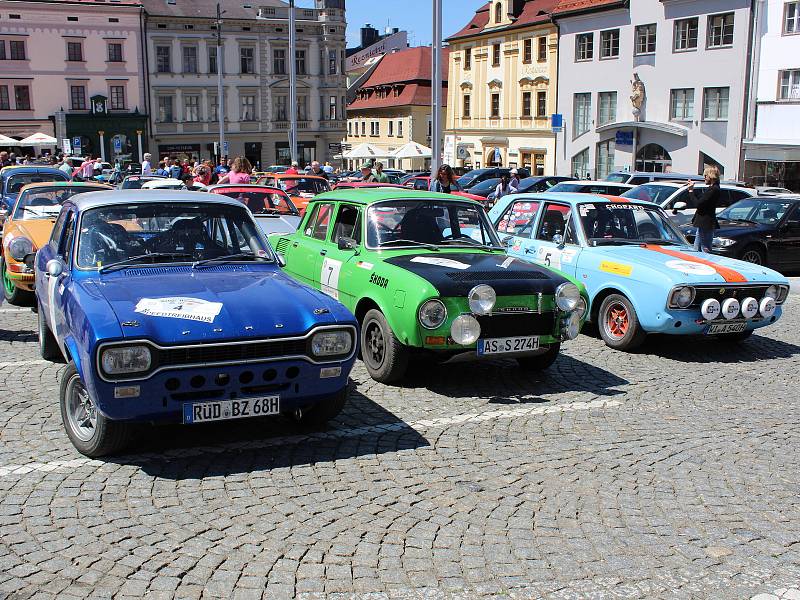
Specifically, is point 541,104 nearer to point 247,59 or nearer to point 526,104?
point 526,104

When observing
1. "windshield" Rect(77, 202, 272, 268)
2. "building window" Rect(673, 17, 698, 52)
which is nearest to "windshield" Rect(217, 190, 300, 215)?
"windshield" Rect(77, 202, 272, 268)

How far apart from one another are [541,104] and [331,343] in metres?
48.3

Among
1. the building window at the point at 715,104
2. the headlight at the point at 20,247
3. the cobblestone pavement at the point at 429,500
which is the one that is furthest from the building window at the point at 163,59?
the cobblestone pavement at the point at 429,500

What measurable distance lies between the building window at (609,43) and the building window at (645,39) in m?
1.70

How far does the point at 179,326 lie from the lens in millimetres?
5645

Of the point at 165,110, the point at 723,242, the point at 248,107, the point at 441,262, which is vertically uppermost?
the point at 248,107

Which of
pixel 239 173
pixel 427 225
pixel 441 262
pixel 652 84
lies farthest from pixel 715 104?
pixel 441 262

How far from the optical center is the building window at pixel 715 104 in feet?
128

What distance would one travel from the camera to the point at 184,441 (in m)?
6.40

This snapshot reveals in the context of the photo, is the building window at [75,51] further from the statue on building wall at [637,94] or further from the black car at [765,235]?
the black car at [765,235]

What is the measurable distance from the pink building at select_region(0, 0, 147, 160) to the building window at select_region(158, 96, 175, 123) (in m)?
1.62

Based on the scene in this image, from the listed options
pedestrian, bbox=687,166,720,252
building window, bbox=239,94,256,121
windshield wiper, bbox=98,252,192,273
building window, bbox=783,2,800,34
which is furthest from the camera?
building window, bbox=239,94,256,121

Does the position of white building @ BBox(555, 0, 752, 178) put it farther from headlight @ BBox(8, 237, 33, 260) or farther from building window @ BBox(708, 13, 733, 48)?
headlight @ BBox(8, 237, 33, 260)

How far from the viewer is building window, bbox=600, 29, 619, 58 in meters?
45.0
